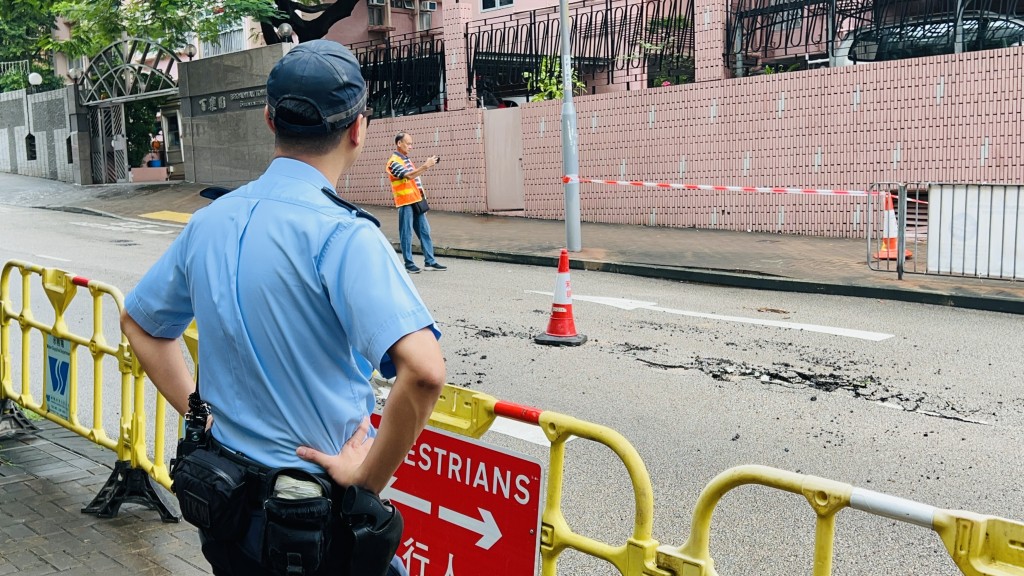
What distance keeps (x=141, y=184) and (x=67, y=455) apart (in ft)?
77.6

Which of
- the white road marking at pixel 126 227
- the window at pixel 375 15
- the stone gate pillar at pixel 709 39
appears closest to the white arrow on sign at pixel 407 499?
the stone gate pillar at pixel 709 39

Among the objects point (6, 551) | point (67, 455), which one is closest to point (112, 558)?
point (6, 551)

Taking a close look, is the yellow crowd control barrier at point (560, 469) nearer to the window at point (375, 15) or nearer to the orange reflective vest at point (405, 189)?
the orange reflective vest at point (405, 189)

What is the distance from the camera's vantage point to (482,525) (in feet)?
10.7

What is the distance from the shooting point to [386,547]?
2.22 m

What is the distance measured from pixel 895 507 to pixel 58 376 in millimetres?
4957

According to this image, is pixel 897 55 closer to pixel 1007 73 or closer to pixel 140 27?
pixel 1007 73

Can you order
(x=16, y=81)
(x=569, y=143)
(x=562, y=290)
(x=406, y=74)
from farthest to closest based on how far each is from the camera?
(x=16, y=81) < (x=406, y=74) < (x=569, y=143) < (x=562, y=290)

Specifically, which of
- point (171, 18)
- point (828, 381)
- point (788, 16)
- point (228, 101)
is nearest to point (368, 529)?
point (828, 381)

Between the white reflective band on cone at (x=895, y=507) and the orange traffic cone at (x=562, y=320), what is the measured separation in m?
6.36

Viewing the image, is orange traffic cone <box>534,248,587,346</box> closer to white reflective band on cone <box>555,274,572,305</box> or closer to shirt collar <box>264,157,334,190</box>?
white reflective band on cone <box>555,274,572,305</box>

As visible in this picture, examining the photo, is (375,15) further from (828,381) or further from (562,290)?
(828,381)

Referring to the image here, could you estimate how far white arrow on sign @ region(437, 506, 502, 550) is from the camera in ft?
10.6

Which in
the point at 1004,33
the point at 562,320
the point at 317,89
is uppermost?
the point at 1004,33
